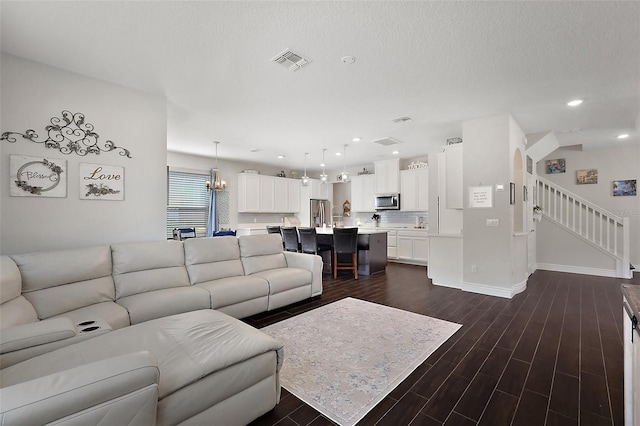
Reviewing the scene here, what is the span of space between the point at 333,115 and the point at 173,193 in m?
4.57

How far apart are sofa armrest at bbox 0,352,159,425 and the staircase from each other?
7.60 metres

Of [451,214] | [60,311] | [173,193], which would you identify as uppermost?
[173,193]

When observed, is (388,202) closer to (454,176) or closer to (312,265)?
(454,176)

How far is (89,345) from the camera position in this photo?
64.1 inches

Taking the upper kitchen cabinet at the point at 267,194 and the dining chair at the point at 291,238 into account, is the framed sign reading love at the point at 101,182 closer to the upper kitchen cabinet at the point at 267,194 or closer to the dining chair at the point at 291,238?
the dining chair at the point at 291,238

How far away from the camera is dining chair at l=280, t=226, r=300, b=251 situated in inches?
234

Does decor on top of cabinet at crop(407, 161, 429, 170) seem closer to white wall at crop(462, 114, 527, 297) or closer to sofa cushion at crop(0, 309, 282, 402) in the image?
white wall at crop(462, 114, 527, 297)

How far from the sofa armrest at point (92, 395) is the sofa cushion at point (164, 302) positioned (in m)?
1.45

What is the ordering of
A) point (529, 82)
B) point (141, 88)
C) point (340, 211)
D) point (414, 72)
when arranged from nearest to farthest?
point (414, 72) < point (529, 82) < point (141, 88) < point (340, 211)

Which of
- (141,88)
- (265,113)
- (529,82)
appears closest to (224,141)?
(265,113)

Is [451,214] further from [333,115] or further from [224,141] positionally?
[224,141]

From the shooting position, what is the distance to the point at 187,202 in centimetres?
683

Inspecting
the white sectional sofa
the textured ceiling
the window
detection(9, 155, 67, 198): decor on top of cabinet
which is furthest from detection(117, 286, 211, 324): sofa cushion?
the window

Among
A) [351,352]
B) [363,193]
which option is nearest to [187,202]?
[363,193]
